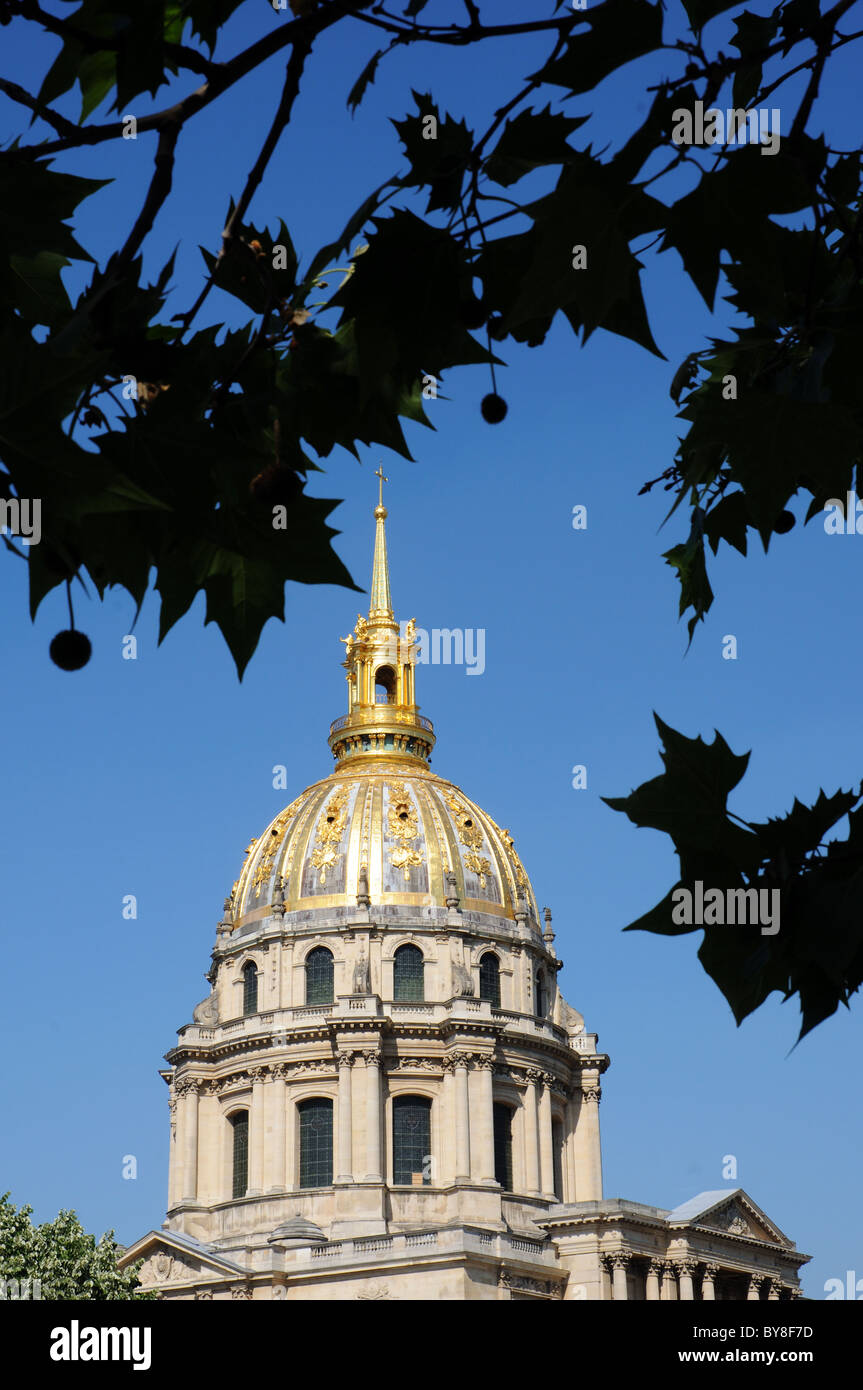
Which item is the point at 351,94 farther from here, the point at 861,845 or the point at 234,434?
the point at 861,845

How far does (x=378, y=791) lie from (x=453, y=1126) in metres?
17.2

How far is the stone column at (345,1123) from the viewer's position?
7000 centimetres

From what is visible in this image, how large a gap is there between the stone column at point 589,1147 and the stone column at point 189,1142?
17395 mm

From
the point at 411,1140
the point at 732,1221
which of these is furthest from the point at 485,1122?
the point at 732,1221

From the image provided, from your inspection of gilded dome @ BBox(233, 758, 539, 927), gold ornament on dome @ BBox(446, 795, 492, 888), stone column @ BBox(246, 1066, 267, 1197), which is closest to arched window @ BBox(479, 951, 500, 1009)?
gilded dome @ BBox(233, 758, 539, 927)

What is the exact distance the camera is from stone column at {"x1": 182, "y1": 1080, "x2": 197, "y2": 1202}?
7450 cm

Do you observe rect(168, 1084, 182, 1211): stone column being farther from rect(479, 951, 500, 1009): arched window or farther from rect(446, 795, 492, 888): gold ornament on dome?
rect(446, 795, 492, 888): gold ornament on dome

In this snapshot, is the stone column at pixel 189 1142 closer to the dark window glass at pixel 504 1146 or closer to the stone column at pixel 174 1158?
the stone column at pixel 174 1158

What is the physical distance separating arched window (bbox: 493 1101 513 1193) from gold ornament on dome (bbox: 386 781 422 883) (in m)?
11.4

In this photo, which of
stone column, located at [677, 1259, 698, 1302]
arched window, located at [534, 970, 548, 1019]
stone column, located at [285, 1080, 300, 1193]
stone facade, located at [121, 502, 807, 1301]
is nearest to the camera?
stone facade, located at [121, 502, 807, 1301]

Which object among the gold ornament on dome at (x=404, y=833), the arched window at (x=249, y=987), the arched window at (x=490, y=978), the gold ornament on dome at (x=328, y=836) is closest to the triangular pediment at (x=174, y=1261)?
the arched window at (x=249, y=987)

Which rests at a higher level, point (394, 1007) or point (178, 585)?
point (394, 1007)
